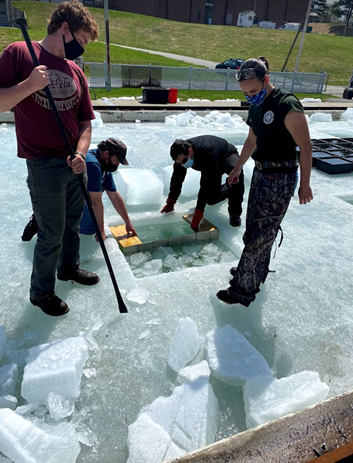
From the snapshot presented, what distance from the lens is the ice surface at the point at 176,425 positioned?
1847 mm

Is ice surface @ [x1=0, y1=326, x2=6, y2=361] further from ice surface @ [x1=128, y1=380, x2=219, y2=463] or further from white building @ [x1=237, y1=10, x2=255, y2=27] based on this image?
white building @ [x1=237, y1=10, x2=255, y2=27]

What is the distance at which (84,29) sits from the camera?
7.33 feet

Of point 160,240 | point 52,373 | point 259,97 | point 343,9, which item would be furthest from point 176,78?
point 343,9

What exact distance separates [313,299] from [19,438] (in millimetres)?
2383

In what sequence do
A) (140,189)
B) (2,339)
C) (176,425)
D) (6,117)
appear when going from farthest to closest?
(6,117) < (140,189) < (2,339) < (176,425)

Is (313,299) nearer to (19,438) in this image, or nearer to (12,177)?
(19,438)

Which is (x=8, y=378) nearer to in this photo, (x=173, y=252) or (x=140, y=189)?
(x=173, y=252)

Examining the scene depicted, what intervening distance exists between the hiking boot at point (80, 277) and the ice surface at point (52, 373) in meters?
0.84

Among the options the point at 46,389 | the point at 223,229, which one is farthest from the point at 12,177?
the point at 46,389

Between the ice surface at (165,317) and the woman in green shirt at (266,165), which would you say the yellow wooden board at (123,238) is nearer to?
the ice surface at (165,317)

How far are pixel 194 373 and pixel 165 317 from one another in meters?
0.62

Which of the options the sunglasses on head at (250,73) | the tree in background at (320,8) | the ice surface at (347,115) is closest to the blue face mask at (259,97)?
the sunglasses on head at (250,73)

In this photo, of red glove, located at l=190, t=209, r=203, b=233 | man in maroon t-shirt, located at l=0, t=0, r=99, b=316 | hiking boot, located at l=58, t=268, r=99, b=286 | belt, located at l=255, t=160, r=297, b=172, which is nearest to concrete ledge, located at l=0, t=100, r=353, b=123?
red glove, located at l=190, t=209, r=203, b=233

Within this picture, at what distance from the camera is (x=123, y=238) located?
392cm
